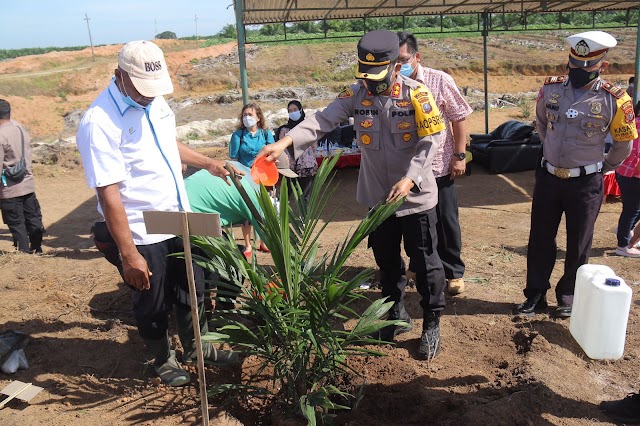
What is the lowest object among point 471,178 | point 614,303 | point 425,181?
point 471,178

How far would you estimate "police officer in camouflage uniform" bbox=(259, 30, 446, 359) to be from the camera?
304 cm

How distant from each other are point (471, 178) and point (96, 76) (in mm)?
26902

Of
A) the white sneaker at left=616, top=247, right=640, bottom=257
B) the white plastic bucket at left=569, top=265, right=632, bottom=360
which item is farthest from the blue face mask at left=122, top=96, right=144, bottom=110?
the white sneaker at left=616, top=247, right=640, bottom=257

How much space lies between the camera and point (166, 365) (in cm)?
324

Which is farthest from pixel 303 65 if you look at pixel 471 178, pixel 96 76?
pixel 471 178

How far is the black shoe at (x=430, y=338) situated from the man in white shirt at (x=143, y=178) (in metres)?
1.15

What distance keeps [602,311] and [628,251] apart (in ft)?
9.52

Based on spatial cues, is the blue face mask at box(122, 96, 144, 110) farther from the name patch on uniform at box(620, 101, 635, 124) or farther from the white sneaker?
the white sneaker

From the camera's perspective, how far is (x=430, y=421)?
285 centimetres

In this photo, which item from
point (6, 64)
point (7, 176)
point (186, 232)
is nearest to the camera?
point (186, 232)

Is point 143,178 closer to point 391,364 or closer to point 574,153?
point 391,364

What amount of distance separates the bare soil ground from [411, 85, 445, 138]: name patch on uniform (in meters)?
1.37

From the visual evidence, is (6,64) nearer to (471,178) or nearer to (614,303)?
(471,178)

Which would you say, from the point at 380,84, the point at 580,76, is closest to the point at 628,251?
the point at 580,76
